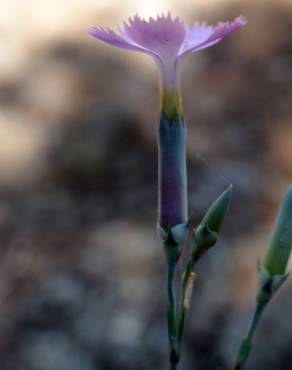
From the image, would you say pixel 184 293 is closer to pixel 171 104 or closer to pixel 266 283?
pixel 266 283

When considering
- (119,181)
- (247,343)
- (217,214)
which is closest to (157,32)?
(217,214)

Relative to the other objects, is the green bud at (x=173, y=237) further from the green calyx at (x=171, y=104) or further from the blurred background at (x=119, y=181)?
the blurred background at (x=119, y=181)

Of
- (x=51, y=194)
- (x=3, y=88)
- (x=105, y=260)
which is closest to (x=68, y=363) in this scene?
(x=105, y=260)

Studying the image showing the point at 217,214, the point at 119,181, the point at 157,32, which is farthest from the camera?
the point at 119,181

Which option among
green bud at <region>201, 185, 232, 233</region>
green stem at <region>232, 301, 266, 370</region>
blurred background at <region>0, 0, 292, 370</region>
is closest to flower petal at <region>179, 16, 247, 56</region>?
green bud at <region>201, 185, 232, 233</region>

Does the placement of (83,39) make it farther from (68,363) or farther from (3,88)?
(68,363)

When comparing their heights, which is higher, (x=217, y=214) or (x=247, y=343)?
(x=217, y=214)

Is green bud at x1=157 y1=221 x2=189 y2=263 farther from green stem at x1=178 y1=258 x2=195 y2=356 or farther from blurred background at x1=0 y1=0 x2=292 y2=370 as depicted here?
blurred background at x1=0 y1=0 x2=292 y2=370
